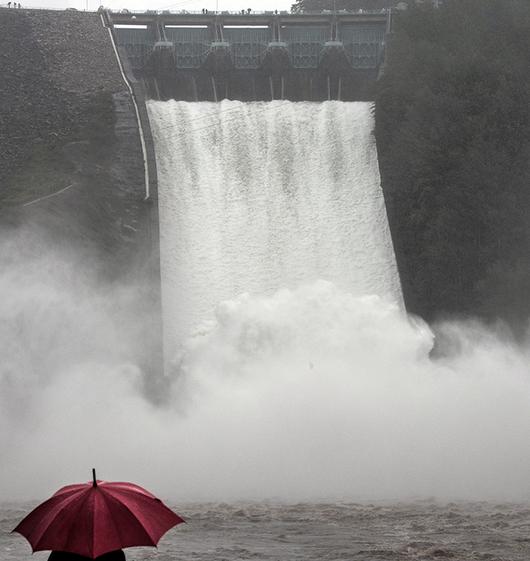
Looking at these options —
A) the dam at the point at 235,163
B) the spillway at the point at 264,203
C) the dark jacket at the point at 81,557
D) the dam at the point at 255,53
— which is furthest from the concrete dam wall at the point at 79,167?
the dark jacket at the point at 81,557

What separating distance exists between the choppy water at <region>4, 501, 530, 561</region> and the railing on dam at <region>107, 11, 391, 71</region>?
164ft

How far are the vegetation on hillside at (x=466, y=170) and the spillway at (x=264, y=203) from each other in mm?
1332

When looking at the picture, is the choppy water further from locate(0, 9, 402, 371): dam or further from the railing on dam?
the railing on dam

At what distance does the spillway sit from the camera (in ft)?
152

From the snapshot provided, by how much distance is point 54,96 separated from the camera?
5625 cm

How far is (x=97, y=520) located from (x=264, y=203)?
4274 cm

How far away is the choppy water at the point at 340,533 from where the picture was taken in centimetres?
1725

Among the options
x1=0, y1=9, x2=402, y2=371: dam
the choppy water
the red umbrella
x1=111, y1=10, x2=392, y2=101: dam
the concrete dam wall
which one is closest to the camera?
the red umbrella

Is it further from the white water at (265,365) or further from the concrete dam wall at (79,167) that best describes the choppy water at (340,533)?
the concrete dam wall at (79,167)

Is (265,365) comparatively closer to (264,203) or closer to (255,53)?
(264,203)

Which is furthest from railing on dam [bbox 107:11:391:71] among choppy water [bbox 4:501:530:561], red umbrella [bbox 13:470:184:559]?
red umbrella [bbox 13:470:184:559]

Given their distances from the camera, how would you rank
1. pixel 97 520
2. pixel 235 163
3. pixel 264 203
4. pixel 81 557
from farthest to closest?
1. pixel 235 163
2. pixel 264 203
3. pixel 97 520
4. pixel 81 557

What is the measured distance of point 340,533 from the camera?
19.4 meters

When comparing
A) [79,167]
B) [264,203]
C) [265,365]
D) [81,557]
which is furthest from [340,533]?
[264,203]
